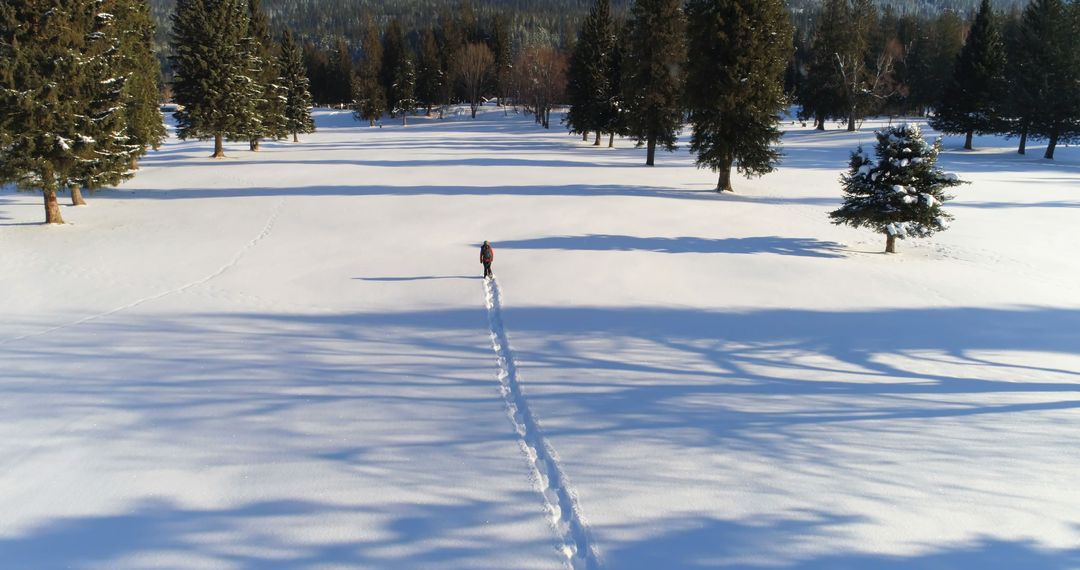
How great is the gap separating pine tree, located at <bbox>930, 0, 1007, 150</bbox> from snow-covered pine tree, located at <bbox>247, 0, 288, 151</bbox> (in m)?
52.7

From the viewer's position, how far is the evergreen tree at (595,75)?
53.3 metres

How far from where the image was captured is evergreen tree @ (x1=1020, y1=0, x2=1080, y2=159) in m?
43.0

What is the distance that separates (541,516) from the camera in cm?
622

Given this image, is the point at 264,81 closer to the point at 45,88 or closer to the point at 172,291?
the point at 45,88

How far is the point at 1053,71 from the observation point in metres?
43.9

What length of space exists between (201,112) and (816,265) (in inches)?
1644

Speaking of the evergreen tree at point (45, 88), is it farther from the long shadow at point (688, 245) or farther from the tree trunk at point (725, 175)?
the tree trunk at point (725, 175)

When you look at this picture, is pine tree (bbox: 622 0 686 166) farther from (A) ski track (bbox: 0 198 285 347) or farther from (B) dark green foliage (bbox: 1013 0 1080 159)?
(A) ski track (bbox: 0 198 285 347)

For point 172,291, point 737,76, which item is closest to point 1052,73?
point 737,76

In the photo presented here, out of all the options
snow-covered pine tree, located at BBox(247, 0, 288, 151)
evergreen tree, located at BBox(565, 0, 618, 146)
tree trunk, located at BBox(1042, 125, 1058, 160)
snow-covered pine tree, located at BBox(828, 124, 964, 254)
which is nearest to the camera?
snow-covered pine tree, located at BBox(828, 124, 964, 254)

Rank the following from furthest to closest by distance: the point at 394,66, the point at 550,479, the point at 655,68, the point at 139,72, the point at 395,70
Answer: the point at 394,66 < the point at 395,70 < the point at 655,68 < the point at 139,72 < the point at 550,479

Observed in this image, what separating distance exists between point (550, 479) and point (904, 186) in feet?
55.6

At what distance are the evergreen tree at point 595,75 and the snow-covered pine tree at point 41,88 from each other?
3755 centimetres

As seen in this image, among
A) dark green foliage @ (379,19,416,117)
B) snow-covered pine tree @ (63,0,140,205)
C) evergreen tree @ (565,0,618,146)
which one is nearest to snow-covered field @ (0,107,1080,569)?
snow-covered pine tree @ (63,0,140,205)
